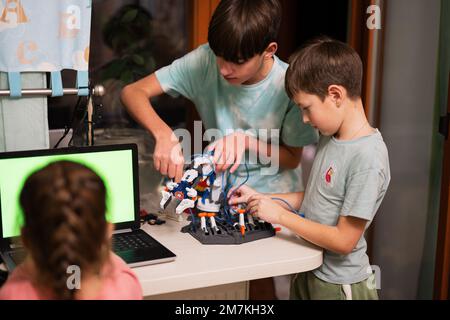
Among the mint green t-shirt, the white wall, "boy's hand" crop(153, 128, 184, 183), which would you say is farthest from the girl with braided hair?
the white wall

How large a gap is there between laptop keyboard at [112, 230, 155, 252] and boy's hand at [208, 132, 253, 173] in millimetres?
260

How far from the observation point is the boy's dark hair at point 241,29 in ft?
4.45

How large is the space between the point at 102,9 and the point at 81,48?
71 centimetres

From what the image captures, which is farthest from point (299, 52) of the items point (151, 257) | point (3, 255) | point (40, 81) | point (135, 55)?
point (135, 55)

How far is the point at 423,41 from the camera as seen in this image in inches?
76.5

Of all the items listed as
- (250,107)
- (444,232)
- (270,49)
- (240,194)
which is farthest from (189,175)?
(444,232)

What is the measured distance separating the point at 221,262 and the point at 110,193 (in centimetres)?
33

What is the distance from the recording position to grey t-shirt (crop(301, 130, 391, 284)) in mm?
1284

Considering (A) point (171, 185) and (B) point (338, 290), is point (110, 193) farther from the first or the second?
(B) point (338, 290)

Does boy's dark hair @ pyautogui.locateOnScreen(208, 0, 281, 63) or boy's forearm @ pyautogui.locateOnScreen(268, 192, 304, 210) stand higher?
boy's dark hair @ pyautogui.locateOnScreen(208, 0, 281, 63)

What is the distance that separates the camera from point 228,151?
1.46 m

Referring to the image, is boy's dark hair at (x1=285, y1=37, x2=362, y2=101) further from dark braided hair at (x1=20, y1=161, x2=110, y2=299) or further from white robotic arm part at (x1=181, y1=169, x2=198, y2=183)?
dark braided hair at (x1=20, y1=161, x2=110, y2=299)

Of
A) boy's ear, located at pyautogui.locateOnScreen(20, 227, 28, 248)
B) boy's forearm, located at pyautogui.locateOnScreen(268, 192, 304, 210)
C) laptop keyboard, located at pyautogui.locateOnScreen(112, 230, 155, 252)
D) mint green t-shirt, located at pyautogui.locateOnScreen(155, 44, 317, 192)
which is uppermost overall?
mint green t-shirt, located at pyautogui.locateOnScreen(155, 44, 317, 192)

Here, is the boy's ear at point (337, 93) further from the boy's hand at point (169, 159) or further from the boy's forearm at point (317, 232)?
the boy's hand at point (169, 159)
